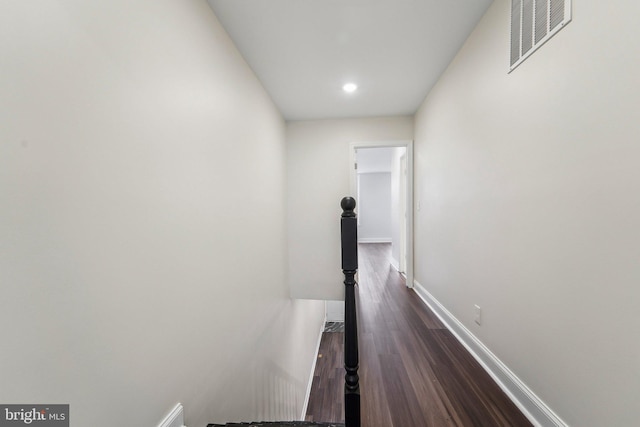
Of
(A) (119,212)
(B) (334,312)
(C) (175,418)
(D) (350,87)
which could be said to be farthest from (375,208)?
(A) (119,212)

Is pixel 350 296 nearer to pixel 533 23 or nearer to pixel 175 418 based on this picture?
pixel 175 418

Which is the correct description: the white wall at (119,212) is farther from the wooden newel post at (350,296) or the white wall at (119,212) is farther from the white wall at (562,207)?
the white wall at (562,207)

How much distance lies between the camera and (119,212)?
849 mm

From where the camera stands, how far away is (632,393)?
33.0 inches

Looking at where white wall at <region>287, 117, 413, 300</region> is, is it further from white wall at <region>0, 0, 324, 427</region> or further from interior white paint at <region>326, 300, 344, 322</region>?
interior white paint at <region>326, 300, 344, 322</region>

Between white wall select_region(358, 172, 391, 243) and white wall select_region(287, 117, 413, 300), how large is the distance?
18.2ft

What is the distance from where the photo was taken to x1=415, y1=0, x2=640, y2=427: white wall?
86cm

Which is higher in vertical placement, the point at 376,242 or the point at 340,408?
the point at 376,242

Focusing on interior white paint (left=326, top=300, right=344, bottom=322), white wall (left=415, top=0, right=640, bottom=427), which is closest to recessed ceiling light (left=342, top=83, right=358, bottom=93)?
white wall (left=415, top=0, right=640, bottom=427)

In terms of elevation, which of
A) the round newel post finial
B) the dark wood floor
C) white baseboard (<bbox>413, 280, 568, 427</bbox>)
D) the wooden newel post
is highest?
the round newel post finial

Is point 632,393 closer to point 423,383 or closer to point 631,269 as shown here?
point 631,269

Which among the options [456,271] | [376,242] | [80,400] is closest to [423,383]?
[456,271]

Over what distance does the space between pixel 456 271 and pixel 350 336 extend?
4.89ft

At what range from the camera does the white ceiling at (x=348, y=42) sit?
155cm
